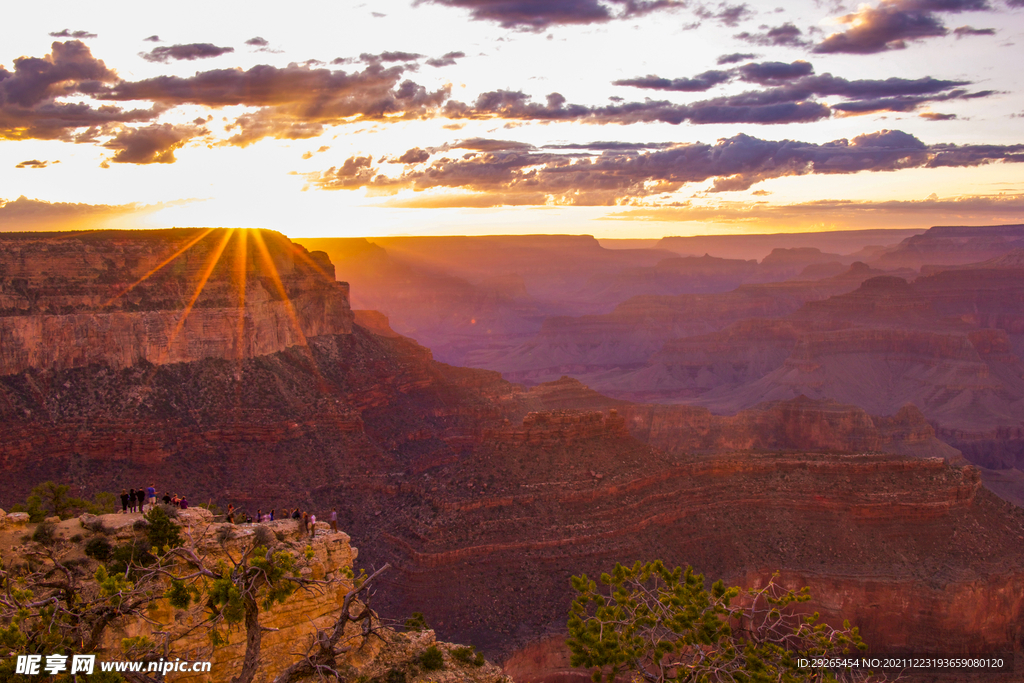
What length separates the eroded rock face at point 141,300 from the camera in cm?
→ 5109

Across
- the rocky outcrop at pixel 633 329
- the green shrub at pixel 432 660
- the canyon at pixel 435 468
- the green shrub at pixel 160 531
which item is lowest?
the rocky outcrop at pixel 633 329

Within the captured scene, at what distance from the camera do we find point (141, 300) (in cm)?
5550

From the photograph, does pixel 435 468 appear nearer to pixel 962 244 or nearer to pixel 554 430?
pixel 554 430

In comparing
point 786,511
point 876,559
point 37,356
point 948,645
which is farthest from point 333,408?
point 948,645

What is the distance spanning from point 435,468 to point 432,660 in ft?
108

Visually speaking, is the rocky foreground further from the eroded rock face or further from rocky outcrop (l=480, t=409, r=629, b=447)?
the eroded rock face

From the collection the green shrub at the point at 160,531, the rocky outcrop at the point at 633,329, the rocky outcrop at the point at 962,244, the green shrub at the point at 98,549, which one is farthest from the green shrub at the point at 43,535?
the rocky outcrop at the point at 962,244

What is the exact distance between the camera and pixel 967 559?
1588 inches

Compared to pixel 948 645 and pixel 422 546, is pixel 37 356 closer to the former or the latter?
pixel 422 546

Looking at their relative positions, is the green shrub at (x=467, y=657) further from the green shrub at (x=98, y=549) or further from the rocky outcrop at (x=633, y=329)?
the rocky outcrop at (x=633, y=329)

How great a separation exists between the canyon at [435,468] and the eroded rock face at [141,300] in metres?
0.17

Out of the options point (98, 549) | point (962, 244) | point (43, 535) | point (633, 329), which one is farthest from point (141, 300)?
point (962, 244)

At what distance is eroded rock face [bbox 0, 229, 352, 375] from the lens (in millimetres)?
51094

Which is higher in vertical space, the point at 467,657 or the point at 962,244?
the point at 467,657
